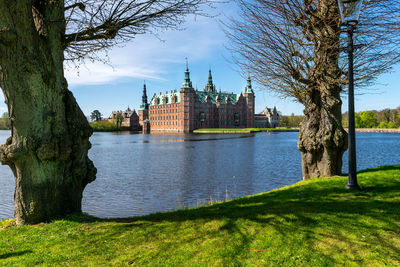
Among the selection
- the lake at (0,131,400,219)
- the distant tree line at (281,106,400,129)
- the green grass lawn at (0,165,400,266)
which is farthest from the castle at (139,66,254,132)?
the green grass lawn at (0,165,400,266)

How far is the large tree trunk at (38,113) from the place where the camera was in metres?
5.29

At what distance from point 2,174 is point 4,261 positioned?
59.8ft

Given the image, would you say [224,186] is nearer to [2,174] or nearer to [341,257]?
[341,257]

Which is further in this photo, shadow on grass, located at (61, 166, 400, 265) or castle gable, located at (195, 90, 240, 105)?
castle gable, located at (195, 90, 240, 105)

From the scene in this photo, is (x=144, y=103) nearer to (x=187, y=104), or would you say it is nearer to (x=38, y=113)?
(x=187, y=104)

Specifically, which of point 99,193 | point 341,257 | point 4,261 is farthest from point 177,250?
point 99,193

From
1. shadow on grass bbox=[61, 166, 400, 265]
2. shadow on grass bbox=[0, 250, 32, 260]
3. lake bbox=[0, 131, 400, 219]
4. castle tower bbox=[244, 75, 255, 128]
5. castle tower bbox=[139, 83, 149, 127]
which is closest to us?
shadow on grass bbox=[61, 166, 400, 265]

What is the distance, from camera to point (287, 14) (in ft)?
28.6

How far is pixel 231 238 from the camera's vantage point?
4.38 meters

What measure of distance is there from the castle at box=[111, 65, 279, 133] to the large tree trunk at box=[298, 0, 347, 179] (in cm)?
9518

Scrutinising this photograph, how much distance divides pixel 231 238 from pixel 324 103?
22.3 ft

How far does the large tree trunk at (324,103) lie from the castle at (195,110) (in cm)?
9518

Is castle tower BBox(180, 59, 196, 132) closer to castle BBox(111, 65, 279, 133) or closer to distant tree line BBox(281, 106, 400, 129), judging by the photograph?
castle BBox(111, 65, 279, 133)

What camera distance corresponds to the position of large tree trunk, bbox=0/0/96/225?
5.29 meters
